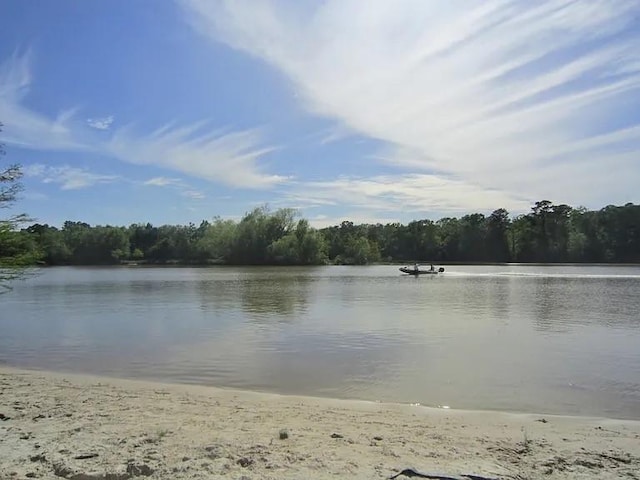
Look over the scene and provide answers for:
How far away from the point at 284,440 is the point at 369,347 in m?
10.7

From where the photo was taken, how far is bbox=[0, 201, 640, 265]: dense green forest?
109 metres

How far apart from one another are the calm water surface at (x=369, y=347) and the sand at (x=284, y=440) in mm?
2095

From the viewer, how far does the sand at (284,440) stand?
5898 millimetres

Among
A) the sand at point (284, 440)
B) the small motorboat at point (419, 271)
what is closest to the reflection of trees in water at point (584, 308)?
the sand at point (284, 440)

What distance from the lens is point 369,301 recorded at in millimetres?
34844

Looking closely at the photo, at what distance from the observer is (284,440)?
281 inches

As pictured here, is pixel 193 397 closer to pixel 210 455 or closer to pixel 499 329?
pixel 210 455

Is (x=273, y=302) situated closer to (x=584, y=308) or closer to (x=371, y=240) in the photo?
(x=584, y=308)

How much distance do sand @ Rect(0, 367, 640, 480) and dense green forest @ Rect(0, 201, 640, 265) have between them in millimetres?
94673

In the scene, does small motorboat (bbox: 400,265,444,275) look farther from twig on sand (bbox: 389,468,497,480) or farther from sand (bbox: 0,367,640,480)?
twig on sand (bbox: 389,468,497,480)

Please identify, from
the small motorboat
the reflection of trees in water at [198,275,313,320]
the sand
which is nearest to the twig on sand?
the sand

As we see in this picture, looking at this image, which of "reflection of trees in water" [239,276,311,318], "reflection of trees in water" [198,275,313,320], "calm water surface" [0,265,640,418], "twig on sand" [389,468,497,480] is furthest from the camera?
"reflection of trees in water" [239,276,311,318]

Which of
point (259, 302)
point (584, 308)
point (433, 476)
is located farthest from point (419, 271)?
point (433, 476)

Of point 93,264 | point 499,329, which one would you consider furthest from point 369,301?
point 93,264
